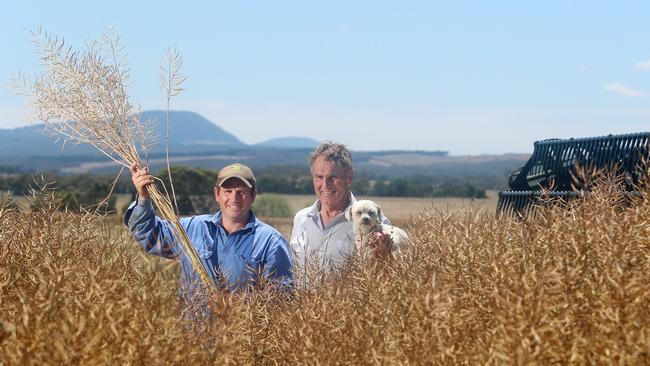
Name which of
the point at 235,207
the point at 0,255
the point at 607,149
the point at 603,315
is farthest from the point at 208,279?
the point at 607,149

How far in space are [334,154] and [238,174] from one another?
3.19 ft

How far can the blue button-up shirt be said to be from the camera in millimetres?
6750

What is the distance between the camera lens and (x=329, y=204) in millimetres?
7898

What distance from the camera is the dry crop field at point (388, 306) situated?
3.92 m

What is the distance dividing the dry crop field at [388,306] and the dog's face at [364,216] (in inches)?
68.8

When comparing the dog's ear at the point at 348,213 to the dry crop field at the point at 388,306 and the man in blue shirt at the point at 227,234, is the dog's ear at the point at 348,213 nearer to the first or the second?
the man in blue shirt at the point at 227,234

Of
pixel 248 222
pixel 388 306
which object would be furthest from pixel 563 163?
pixel 388 306

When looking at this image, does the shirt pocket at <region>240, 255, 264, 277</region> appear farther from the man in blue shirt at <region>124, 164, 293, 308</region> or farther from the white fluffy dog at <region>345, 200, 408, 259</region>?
the white fluffy dog at <region>345, 200, 408, 259</region>

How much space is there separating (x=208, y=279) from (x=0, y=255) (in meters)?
1.47

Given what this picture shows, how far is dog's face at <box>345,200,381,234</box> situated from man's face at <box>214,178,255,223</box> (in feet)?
3.43

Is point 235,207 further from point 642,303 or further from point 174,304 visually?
point 642,303

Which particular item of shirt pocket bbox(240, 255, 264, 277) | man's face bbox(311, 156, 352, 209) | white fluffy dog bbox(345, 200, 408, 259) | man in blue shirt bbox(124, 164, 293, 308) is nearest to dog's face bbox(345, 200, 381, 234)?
white fluffy dog bbox(345, 200, 408, 259)

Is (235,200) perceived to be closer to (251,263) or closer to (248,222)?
(248,222)

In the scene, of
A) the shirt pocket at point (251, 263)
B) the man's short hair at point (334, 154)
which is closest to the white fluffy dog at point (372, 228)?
the man's short hair at point (334, 154)
